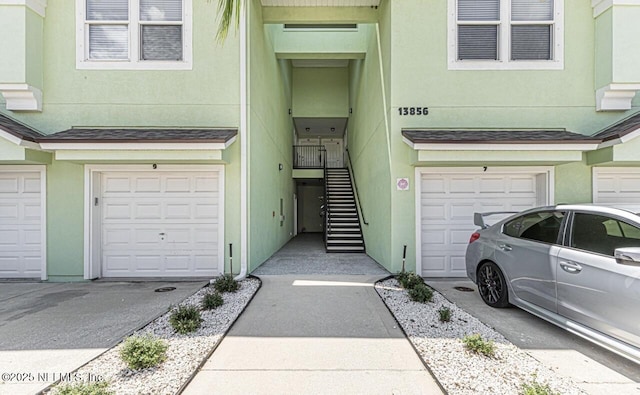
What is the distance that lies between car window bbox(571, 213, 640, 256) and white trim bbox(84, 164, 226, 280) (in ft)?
20.1

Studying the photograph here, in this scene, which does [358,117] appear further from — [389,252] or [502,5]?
[389,252]

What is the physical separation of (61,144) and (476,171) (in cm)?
852

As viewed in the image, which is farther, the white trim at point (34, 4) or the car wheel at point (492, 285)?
the white trim at point (34, 4)

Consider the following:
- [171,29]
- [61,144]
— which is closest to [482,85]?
[171,29]

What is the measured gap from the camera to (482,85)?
6.84 metres

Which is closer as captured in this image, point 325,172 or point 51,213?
point 51,213

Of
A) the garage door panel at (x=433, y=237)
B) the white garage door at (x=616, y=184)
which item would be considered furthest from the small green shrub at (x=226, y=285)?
the white garage door at (x=616, y=184)

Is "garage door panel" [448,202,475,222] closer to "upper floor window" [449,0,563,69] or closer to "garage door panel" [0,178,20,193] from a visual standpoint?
"upper floor window" [449,0,563,69]

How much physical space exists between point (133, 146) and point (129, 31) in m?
2.90

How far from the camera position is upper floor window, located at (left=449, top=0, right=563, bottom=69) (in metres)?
6.79

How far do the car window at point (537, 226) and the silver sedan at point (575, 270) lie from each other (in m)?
0.01

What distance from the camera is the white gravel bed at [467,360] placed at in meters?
2.79

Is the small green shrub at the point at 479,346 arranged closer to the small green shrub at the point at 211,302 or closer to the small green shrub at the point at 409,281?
the small green shrub at the point at 409,281

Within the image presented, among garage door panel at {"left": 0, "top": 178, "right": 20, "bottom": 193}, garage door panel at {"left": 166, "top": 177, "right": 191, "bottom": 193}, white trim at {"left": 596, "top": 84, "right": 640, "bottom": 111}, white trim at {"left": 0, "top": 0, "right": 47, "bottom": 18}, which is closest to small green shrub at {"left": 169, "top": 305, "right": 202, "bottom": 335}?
garage door panel at {"left": 166, "top": 177, "right": 191, "bottom": 193}
